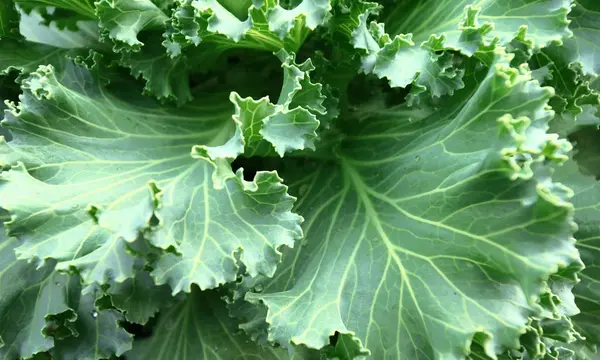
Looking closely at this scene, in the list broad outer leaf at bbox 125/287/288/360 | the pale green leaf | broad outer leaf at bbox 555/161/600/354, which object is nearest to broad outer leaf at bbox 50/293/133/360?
broad outer leaf at bbox 125/287/288/360

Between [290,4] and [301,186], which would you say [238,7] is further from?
[301,186]

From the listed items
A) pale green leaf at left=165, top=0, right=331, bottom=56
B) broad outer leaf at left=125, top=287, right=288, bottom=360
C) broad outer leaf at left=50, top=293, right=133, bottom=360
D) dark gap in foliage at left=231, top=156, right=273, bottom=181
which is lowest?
broad outer leaf at left=125, top=287, right=288, bottom=360

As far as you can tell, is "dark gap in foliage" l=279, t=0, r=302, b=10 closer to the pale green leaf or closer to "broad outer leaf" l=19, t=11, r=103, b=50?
the pale green leaf

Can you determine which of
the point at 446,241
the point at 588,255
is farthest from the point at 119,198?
the point at 588,255

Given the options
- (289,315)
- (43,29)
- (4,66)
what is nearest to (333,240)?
(289,315)

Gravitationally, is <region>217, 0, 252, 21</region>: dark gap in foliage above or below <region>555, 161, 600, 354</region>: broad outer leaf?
above

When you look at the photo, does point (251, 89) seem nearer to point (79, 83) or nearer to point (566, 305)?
point (79, 83)

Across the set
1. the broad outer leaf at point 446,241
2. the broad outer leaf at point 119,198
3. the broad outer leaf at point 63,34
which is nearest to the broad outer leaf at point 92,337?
the broad outer leaf at point 119,198
